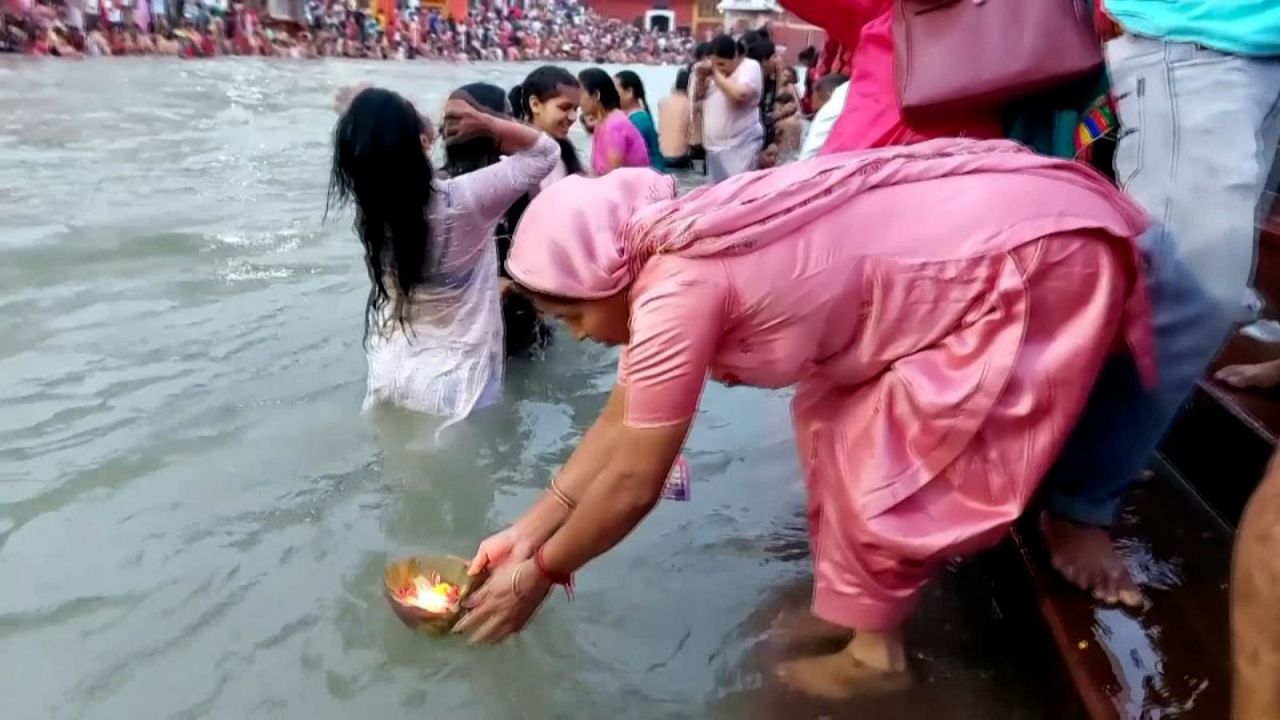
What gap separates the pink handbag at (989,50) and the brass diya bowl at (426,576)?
133 cm

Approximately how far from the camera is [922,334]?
1.88m

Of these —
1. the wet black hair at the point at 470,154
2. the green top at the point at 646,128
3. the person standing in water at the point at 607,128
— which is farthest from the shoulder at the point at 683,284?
the green top at the point at 646,128

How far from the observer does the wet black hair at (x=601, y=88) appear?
595 centimetres

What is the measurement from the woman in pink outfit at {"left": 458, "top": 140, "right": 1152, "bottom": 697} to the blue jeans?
104 millimetres

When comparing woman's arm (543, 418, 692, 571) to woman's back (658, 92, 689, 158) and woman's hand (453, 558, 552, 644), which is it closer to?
woman's hand (453, 558, 552, 644)

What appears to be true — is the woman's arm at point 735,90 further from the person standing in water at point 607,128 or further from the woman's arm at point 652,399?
the woman's arm at point 652,399

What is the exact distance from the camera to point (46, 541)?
9.19ft

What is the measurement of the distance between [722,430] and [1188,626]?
76.5 inches

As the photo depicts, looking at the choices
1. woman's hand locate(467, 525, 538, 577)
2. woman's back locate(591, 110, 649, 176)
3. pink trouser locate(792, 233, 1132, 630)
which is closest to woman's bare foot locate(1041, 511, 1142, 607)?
pink trouser locate(792, 233, 1132, 630)

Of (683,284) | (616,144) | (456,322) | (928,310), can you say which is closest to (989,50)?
(928,310)

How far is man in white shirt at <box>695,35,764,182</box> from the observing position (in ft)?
26.1

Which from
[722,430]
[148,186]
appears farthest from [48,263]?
[722,430]

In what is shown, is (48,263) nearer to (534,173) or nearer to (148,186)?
(148,186)

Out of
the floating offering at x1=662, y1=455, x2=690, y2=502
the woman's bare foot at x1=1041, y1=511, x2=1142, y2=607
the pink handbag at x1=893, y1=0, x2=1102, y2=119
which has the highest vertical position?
the pink handbag at x1=893, y1=0, x2=1102, y2=119
